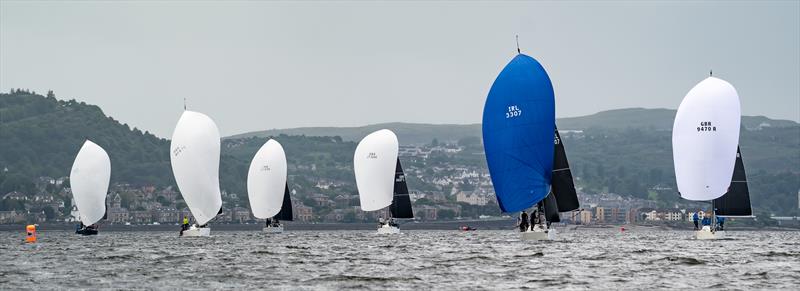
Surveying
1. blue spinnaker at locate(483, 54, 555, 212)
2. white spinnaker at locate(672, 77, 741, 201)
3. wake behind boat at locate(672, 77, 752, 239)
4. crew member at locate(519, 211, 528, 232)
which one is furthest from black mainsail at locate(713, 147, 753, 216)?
blue spinnaker at locate(483, 54, 555, 212)

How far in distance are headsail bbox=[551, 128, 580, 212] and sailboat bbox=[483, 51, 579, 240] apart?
6226mm

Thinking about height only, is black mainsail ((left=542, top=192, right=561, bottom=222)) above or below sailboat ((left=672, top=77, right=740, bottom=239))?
below

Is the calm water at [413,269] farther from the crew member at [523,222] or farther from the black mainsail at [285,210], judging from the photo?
the black mainsail at [285,210]

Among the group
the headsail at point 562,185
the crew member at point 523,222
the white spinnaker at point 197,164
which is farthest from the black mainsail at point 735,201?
the white spinnaker at point 197,164

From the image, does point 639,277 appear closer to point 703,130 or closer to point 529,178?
point 529,178

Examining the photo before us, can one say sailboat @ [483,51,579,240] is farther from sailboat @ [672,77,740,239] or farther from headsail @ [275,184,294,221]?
headsail @ [275,184,294,221]

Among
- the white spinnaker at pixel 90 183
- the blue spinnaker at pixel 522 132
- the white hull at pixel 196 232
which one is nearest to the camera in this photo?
the blue spinnaker at pixel 522 132

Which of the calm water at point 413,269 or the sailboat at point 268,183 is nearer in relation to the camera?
the calm water at point 413,269

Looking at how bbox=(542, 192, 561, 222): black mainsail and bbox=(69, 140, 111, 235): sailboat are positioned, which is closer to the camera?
bbox=(542, 192, 561, 222): black mainsail

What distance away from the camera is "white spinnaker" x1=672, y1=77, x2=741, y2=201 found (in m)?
72.2

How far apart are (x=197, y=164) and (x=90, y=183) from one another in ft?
43.0

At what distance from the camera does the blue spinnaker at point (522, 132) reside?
2293 inches

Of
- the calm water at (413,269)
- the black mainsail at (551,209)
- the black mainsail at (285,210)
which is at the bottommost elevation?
the calm water at (413,269)

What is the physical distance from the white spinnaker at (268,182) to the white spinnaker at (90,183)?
15144mm
